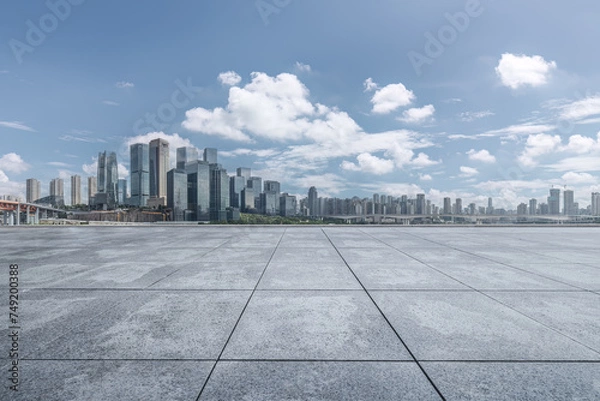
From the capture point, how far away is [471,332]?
3.67 metres

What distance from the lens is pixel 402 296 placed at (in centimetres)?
509

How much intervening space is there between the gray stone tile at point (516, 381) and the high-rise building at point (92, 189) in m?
176

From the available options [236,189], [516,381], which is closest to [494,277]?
[516,381]

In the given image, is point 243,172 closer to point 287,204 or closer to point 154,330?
point 287,204

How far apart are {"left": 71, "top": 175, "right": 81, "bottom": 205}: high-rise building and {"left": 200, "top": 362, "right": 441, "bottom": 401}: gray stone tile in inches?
8813

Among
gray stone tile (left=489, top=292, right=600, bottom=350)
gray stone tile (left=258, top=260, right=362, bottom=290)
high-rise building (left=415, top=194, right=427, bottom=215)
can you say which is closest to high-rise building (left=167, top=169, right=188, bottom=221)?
high-rise building (left=415, top=194, right=427, bottom=215)

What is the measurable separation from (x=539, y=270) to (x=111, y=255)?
12.0 m

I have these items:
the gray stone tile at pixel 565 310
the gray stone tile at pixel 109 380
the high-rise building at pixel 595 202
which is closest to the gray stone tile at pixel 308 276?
the gray stone tile at pixel 565 310

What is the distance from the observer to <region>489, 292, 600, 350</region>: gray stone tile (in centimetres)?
373

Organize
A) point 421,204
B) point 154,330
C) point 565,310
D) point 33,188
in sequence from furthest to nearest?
point 33,188 < point 421,204 < point 565,310 < point 154,330

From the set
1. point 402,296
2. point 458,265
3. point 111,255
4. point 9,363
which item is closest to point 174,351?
point 9,363

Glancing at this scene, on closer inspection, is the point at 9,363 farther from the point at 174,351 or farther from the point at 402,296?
the point at 402,296

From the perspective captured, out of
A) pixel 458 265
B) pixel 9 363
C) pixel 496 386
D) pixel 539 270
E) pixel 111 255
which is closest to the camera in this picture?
pixel 496 386

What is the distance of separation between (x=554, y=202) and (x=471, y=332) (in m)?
66.9
